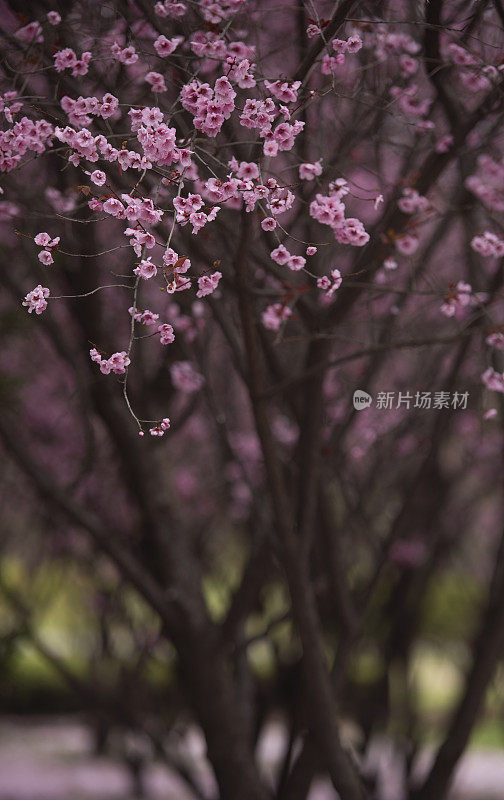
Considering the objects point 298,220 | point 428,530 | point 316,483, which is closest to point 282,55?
point 298,220

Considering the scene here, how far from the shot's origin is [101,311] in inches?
132

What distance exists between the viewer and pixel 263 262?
9.27 feet

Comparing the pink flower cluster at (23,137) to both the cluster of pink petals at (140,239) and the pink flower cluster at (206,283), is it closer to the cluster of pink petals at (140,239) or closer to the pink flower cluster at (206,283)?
the cluster of pink petals at (140,239)

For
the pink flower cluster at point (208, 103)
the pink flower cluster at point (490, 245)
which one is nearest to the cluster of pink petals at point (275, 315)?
the pink flower cluster at point (490, 245)

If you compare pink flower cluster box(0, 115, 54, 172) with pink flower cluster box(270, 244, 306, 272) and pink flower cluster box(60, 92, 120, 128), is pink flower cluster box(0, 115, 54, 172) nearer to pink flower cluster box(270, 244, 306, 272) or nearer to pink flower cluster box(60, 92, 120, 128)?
pink flower cluster box(60, 92, 120, 128)

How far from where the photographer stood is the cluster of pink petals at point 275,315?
9.43ft

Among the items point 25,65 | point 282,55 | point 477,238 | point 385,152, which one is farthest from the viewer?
point 385,152

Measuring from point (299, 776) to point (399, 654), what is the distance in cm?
235

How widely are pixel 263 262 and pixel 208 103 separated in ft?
2.88

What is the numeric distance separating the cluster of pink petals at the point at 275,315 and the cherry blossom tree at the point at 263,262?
0.05ft

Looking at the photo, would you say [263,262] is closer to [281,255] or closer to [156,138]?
[281,255]

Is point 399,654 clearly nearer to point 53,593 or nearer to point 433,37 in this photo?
point 53,593

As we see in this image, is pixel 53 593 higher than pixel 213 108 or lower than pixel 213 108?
lower

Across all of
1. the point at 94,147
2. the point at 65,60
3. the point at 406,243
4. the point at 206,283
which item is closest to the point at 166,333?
the point at 206,283
